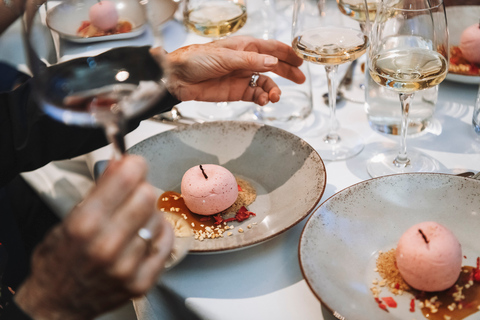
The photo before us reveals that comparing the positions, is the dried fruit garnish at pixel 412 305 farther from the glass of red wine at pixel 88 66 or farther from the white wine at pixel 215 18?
the white wine at pixel 215 18

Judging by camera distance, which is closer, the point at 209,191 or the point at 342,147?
the point at 209,191

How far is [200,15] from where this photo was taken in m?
1.45

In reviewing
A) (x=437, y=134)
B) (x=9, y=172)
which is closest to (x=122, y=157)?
(x=9, y=172)

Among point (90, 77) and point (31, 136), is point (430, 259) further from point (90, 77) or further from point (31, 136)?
point (31, 136)

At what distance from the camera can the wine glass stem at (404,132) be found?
103cm

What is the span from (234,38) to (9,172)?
651 mm

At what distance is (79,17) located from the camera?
1.87ft

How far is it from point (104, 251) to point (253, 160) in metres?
0.65

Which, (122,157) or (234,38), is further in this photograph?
(234,38)

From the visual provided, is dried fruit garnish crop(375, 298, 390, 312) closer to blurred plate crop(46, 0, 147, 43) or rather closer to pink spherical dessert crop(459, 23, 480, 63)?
blurred plate crop(46, 0, 147, 43)

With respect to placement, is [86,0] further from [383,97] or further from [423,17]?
[383,97]

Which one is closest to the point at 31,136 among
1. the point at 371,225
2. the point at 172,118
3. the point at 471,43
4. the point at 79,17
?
the point at 172,118

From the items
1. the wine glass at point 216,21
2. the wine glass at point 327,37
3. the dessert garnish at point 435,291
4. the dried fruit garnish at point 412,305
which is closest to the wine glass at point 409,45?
the wine glass at point 327,37

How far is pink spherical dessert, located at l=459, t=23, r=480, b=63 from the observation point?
49.0 inches
